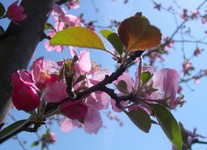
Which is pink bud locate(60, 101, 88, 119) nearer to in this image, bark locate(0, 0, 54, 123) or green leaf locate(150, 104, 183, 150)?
green leaf locate(150, 104, 183, 150)

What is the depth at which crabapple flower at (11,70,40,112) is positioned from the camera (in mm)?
778

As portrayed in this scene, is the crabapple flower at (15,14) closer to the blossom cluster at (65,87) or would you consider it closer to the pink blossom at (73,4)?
the blossom cluster at (65,87)

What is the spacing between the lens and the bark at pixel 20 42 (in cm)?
126

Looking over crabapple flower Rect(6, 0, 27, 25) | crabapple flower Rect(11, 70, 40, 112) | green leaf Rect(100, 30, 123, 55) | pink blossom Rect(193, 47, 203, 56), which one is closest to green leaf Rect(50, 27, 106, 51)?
green leaf Rect(100, 30, 123, 55)

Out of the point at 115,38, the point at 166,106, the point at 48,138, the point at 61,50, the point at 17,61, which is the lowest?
the point at 48,138

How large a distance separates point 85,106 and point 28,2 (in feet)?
3.55

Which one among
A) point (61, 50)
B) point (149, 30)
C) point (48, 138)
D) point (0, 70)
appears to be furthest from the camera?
point (48, 138)

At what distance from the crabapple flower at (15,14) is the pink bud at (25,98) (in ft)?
2.49

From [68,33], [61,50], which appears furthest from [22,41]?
[68,33]

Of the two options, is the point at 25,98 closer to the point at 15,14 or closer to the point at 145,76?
the point at 145,76

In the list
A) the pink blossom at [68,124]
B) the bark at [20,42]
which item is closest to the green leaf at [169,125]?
the pink blossom at [68,124]

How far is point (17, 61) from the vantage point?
1.38 meters

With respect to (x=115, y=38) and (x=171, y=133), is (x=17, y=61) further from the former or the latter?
(x=171, y=133)

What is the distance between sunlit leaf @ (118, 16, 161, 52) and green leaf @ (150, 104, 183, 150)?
0.18 m
